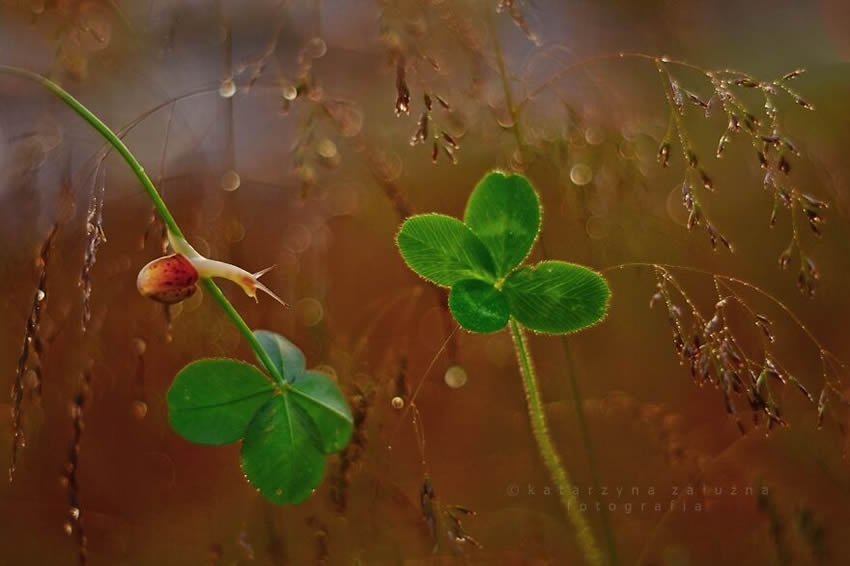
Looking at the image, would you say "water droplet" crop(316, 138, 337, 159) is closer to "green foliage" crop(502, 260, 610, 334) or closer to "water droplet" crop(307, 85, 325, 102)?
"water droplet" crop(307, 85, 325, 102)

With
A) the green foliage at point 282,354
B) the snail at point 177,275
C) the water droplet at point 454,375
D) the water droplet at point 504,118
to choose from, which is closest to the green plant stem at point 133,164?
the snail at point 177,275

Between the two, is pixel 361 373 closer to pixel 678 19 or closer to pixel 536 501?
pixel 536 501

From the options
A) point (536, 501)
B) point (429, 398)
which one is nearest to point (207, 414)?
point (536, 501)

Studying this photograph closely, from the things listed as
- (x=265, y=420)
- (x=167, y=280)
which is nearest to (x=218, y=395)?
(x=265, y=420)

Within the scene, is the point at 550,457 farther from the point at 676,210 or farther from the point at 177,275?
the point at 676,210

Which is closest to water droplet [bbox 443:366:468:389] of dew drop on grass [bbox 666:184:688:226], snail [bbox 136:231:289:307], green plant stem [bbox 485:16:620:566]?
green plant stem [bbox 485:16:620:566]

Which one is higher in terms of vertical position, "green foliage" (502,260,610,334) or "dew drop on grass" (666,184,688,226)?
"dew drop on grass" (666,184,688,226)
